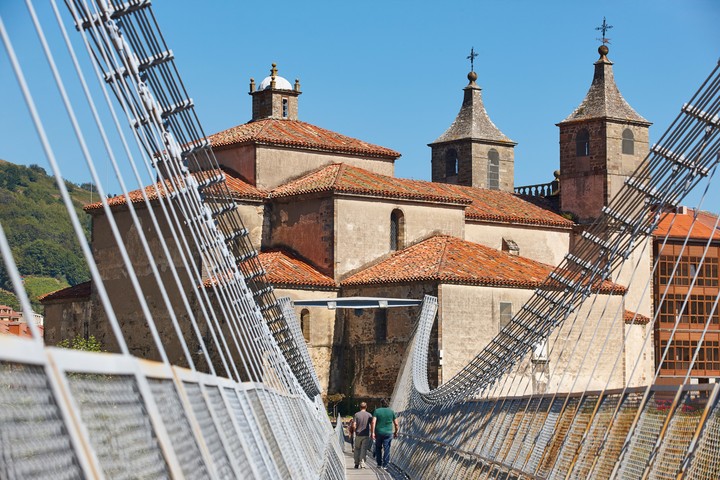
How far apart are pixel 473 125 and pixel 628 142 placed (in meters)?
11.5

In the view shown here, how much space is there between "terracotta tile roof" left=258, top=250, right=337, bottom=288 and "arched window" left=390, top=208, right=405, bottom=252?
331 centimetres

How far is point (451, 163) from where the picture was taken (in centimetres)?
7450

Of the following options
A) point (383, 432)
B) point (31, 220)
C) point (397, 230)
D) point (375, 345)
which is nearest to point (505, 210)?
point (397, 230)

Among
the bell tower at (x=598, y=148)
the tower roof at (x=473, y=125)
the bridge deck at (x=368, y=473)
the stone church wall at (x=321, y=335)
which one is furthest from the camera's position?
the tower roof at (x=473, y=125)

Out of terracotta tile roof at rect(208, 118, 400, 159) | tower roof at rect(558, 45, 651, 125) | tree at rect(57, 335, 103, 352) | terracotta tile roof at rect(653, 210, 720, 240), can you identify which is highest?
tower roof at rect(558, 45, 651, 125)

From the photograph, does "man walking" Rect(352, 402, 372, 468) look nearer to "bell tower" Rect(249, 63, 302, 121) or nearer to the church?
the church

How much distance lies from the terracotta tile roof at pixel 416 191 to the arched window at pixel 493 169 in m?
10.7

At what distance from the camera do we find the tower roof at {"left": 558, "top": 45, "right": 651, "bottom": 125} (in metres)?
65.1

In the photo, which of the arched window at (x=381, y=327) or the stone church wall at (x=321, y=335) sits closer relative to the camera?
the arched window at (x=381, y=327)

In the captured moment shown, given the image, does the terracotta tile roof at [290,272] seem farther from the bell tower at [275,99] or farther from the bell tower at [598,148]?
the bell tower at [598,148]

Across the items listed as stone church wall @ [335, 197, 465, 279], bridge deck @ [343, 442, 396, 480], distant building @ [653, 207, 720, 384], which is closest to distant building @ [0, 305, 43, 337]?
bridge deck @ [343, 442, 396, 480]

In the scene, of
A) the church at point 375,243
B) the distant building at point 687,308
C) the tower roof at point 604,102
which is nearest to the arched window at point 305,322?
the church at point 375,243

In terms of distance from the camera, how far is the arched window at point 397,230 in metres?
53.1

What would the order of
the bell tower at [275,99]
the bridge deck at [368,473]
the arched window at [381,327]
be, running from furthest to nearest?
the bell tower at [275,99] → the arched window at [381,327] → the bridge deck at [368,473]
